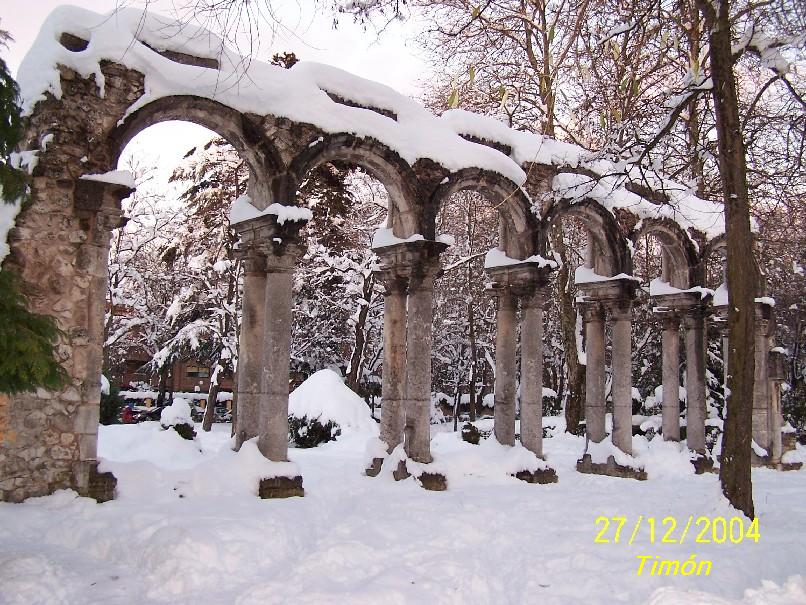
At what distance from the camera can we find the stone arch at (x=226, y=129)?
26.7 feet

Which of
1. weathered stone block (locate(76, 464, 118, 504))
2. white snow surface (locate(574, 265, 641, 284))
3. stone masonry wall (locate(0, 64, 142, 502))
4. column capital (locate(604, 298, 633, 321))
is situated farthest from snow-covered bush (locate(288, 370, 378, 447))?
stone masonry wall (locate(0, 64, 142, 502))

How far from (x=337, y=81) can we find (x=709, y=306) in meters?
9.57

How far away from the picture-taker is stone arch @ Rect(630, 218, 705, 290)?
1442 centimetres

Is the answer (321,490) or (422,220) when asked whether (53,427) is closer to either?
(321,490)

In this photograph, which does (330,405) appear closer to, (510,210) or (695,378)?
(510,210)

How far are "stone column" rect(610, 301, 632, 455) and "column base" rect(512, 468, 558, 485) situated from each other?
2.30 meters

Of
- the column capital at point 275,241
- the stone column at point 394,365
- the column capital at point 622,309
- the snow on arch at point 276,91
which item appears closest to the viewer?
the snow on arch at point 276,91

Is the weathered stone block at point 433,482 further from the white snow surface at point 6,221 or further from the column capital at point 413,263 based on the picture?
the white snow surface at point 6,221

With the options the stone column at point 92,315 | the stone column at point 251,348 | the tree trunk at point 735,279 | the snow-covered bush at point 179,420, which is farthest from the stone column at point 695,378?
the stone column at point 92,315

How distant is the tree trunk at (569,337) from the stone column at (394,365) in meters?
8.56

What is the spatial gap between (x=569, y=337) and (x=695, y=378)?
172 inches

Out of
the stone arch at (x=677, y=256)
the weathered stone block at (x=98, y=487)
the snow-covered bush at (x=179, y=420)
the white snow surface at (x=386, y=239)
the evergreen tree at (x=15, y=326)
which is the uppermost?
the stone arch at (x=677, y=256)

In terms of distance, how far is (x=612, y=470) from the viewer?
12.4 meters

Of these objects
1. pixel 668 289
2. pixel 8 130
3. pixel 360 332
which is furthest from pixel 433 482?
pixel 360 332
